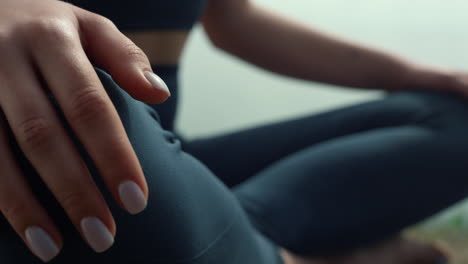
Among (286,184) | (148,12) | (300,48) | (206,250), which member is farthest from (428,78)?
(206,250)

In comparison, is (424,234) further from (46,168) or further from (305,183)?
(46,168)

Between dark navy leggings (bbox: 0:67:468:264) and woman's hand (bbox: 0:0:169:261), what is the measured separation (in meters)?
0.02

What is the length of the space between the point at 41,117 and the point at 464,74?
0.71 meters

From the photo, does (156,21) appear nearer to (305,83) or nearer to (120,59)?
(120,59)

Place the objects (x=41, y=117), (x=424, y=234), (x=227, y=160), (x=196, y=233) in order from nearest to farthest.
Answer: (x=41, y=117)
(x=196, y=233)
(x=227, y=160)
(x=424, y=234)

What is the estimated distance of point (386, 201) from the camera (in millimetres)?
733

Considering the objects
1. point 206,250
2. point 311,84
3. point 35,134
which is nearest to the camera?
point 35,134

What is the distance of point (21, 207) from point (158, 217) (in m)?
0.10

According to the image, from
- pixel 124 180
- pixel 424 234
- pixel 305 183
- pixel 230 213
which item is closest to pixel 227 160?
pixel 305 183

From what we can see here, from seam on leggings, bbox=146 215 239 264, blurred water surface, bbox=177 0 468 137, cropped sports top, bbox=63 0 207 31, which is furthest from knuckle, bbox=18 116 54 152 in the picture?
blurred water surface, bbox=177 0 468 137

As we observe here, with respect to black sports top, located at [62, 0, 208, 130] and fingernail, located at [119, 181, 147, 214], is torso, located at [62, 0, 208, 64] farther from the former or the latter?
fingernail, located at [119, 181, 147, 214]

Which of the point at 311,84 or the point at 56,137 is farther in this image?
the point at 311,84

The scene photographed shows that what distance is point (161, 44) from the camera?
2.44ft

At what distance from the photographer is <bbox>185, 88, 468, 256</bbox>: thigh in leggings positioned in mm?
698
